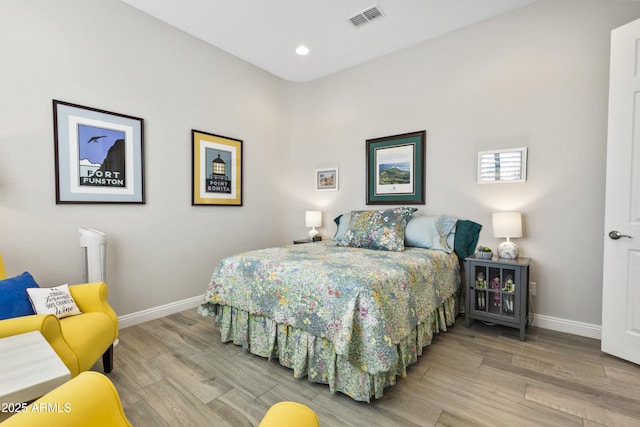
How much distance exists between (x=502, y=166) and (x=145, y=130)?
3.55 meters

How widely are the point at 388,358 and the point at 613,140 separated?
2.30 meters

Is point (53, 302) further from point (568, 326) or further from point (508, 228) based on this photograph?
point (568, 326)

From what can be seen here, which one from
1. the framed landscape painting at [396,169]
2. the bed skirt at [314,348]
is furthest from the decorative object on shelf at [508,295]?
the framed landscape painting at [396,169]

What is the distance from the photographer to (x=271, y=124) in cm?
428

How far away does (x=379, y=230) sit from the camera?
293cm

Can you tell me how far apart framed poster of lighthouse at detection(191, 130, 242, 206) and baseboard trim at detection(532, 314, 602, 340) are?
349 centimetres

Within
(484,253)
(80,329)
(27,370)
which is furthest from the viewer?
(484,253)

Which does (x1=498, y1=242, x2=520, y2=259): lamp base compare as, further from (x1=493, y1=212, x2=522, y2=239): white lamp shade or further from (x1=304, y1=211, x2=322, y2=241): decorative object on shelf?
(x1=304, y1=211, x2=322, y2=241): decorative object on shelf

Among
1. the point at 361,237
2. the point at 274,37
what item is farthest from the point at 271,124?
the point at 361,237

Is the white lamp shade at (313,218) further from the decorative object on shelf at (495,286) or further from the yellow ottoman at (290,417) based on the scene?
the yellow ottoman at (290,417)

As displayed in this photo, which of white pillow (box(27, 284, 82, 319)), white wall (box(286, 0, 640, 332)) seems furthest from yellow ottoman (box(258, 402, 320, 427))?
white wall (box(286, 0, 640, 332))

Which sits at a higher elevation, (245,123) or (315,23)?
(315,23)

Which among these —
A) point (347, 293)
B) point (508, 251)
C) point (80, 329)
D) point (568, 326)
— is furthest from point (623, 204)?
point (80, 329)

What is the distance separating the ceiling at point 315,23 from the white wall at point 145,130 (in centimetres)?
26
